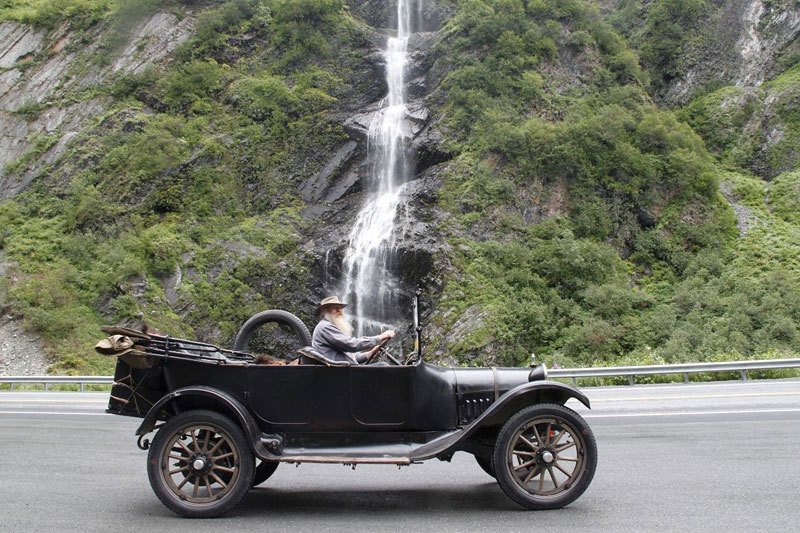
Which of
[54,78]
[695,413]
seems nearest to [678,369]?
[695,413]

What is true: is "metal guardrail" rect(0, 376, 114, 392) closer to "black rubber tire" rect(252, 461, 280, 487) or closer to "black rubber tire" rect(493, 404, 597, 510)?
"black rubber tire" rect(252, 461, 280, 487)

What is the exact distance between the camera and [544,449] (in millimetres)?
5184

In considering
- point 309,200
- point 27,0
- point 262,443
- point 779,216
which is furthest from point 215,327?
point 27,0

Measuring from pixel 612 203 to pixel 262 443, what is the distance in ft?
79.4

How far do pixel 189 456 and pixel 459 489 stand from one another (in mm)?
2393

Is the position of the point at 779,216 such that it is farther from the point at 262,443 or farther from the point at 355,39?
the point at 262,443

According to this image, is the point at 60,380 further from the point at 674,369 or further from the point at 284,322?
the point at 674,369

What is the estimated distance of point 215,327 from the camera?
2447 cm

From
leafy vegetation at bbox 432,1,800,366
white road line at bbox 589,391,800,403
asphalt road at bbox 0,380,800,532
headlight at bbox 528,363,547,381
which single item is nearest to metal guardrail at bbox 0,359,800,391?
white road line at bbox 589,391,800,403

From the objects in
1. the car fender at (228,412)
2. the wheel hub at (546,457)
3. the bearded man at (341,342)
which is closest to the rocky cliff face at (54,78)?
the car fender at (228,412)

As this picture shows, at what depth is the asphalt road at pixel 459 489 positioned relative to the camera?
483 cm

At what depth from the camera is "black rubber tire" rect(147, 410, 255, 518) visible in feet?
16.6

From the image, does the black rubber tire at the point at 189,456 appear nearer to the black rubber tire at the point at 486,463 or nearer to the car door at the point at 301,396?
the car door at the point at 301,396

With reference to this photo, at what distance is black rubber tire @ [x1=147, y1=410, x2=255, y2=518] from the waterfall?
1853 centimetres
